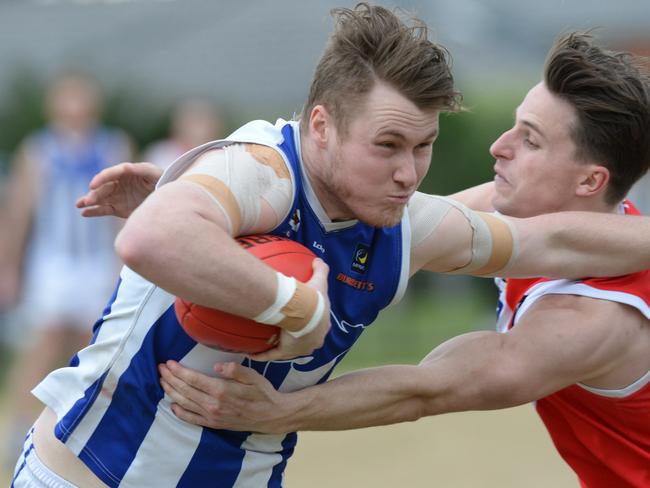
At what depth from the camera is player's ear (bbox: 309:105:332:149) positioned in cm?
378

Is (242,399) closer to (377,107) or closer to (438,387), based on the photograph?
(438,387)

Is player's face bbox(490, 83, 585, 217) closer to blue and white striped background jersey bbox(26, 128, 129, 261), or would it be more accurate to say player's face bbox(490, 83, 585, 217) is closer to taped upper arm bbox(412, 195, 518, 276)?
taped upper arm bbox(412, 195, 518, 276)


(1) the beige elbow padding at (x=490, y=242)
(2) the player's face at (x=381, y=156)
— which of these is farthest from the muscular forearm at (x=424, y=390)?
(2) the player's face at (x=381, y=156)

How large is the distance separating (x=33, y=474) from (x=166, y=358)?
66cm

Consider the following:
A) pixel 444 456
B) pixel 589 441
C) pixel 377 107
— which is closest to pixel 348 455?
pixel 444 456

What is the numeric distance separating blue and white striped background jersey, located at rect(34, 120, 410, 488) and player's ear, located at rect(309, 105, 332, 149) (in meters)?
0.10

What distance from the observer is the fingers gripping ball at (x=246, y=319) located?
11.4ft

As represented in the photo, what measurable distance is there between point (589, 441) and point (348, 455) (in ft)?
14.0

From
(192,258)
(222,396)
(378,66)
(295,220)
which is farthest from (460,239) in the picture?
(192,258)

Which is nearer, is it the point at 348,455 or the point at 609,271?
the point at 609,271

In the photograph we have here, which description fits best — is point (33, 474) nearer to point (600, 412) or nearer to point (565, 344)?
point (565, 344)

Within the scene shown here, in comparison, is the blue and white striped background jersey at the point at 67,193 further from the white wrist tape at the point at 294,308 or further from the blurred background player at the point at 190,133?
the white wrist tape at the point at 294,308

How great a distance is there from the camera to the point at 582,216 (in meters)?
4.38

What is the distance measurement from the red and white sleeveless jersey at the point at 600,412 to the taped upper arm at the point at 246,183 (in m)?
1.37
